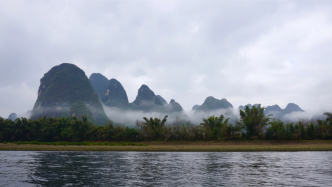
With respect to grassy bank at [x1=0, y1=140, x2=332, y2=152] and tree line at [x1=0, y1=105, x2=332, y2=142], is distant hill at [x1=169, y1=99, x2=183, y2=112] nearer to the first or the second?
tree line at [x1=0, y1=105, x2=332, y2=142]

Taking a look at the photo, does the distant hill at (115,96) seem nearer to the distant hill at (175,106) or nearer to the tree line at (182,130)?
the distant hill at (175,106)

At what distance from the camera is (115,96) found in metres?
181

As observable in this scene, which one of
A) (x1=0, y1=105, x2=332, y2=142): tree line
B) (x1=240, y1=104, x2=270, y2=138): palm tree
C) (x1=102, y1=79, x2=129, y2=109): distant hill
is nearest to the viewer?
(x1=0, y1=105, x2=332, y2=142): tree line

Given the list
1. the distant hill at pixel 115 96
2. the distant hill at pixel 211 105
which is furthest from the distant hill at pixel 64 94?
the distant hill at pixel 211 105

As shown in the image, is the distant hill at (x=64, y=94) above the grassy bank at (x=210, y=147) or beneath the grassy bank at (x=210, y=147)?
above

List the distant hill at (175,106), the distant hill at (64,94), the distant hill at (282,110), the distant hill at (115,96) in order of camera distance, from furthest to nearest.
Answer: the distant hill at (282,110), the distant hill at (115,96), the distant hill at (175,106), the distant hill at (64,94)

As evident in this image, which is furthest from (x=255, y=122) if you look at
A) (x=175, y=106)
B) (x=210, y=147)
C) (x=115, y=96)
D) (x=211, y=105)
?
(x=115, y=96)

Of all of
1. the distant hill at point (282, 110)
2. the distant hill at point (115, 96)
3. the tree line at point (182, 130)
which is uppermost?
the distant hill at point (115, 96)

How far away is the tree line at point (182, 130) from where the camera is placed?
47.0 m

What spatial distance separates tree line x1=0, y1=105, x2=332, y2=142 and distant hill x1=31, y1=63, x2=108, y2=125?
6322 centimetres

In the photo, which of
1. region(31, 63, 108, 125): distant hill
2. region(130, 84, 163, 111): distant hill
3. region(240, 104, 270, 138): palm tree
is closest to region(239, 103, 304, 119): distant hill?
region(130, 84, 163, 111): distant hill

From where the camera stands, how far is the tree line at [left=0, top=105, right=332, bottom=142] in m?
47.0

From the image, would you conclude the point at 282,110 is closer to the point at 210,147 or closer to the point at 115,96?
the point at 115,96

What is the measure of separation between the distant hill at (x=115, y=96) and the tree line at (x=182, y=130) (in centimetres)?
11853
